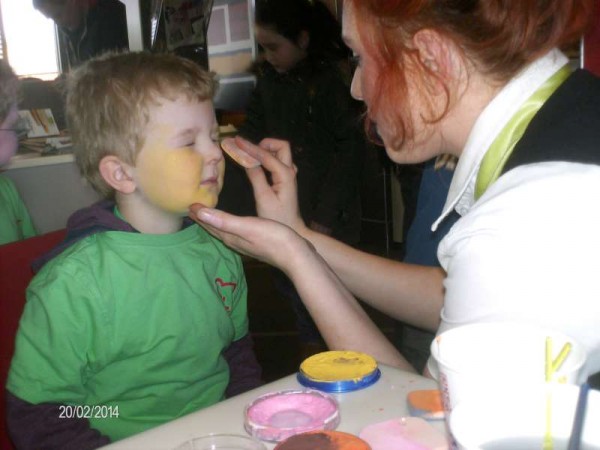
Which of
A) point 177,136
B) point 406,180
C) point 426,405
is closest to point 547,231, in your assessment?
point 426,405

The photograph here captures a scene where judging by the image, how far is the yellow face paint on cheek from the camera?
1.19 m

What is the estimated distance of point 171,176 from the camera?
1.19m

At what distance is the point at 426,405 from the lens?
0.68 m

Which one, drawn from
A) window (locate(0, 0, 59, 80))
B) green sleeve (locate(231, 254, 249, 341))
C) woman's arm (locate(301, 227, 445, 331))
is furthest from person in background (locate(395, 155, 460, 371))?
window (locate(0, 0, 59, 80))

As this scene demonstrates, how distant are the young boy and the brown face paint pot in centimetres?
54

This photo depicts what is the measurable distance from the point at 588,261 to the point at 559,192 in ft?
0.24

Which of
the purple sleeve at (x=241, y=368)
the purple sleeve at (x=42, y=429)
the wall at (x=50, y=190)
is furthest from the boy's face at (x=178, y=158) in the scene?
the wall at (x=50, y=190)

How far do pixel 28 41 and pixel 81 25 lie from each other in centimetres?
30

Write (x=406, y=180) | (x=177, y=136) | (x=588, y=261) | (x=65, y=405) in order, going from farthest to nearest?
(x=406, y=180)
(x=177, y=136)
(x=65, y=405)
(x=588, y=261)

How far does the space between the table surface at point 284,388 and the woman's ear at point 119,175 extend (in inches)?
22.7

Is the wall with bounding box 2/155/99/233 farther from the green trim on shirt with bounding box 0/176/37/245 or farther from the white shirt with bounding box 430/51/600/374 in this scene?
the white shirt with bounding box 430/51/600/374

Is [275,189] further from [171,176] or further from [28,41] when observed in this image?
[28,41]

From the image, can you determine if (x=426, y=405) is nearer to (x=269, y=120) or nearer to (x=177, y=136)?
(x=177, y=136)

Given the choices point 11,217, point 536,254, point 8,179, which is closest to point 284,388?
point 536,254
